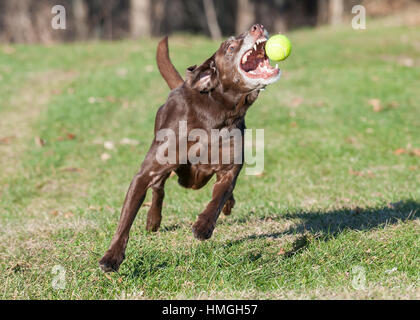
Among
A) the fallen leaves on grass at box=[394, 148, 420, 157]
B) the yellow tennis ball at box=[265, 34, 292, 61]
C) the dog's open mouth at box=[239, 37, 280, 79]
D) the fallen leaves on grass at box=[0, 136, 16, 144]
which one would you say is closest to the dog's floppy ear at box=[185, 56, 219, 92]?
the dog's open mouth at box=[239, 37, 280, 79]

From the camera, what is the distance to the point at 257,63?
4191 millimetres

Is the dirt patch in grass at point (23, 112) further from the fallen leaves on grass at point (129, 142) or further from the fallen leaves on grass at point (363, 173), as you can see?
the fallen leaves on grass at point (363, 173)

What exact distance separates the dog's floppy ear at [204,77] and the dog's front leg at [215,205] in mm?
599

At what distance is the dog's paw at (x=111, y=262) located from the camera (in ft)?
12.0

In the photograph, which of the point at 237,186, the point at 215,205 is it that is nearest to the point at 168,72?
the point at 215,205

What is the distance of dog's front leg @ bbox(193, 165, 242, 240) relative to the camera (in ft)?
12.4

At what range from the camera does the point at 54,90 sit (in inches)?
455

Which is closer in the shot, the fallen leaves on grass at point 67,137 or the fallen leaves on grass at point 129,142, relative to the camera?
the fallen leaves on grass at point 129,142

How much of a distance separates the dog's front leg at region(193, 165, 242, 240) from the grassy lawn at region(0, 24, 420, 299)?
0.29 meters

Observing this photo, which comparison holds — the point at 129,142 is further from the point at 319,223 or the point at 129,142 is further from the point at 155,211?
the point at 319,223

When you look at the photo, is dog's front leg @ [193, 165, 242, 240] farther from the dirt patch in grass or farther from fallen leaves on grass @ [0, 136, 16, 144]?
fallen leaves on grass @ [0, 136, 16, 144]

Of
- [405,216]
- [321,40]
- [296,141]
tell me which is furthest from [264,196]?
[321,40]

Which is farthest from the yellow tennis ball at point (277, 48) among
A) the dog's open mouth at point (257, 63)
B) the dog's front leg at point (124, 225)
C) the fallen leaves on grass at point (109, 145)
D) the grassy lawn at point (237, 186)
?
the fallen leaves on grass at point (109, 145)

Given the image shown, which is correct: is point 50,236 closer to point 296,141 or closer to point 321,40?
point 296,141
